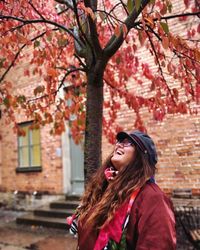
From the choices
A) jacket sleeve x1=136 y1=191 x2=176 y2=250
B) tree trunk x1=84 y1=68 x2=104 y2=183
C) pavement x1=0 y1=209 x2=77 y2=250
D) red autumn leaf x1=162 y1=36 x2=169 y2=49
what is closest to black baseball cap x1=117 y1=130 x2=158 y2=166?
jacket sleeve x1=136 y1=191 x2=176 y2=250

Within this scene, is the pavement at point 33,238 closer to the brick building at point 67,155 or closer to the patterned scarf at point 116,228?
the brick building at point 67,155

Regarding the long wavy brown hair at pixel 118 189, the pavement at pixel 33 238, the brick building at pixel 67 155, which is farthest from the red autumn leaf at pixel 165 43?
the pavement at pixel 33 238

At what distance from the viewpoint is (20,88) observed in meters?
11.6

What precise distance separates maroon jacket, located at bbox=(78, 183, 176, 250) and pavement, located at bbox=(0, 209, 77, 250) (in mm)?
5148

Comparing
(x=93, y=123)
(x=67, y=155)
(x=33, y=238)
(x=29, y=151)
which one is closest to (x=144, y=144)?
(x=93, y=123)

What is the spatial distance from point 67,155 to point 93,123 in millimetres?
6578

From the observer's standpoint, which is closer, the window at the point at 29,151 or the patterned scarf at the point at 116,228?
the patterned scarf at the point at 116,228

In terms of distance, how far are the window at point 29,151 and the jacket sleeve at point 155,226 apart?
9.10m

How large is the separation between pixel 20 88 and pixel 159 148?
5.54 m

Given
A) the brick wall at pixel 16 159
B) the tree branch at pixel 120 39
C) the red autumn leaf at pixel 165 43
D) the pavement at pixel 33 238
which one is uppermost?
the tree branch at pixel 120 39

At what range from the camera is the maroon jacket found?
192 cm

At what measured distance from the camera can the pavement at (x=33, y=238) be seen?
7.19 metres

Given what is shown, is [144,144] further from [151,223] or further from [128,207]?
[151,223]

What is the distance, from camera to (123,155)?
230 cm
